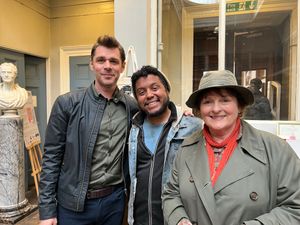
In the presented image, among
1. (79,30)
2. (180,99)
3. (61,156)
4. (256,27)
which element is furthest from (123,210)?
(79,30)

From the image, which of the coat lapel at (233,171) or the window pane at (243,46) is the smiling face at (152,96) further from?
the window pane at (243,46)

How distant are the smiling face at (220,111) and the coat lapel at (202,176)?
10 centimetres

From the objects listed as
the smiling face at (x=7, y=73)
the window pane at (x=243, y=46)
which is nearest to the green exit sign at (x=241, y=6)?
the window pane at (x=243, y=46)

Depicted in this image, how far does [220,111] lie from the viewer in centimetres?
111

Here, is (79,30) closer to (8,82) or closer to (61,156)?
(8,82)

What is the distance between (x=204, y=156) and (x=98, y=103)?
689mm

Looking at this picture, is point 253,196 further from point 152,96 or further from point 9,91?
point 9,91

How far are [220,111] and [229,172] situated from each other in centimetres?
23

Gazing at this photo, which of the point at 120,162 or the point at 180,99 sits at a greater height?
the point at 180,99

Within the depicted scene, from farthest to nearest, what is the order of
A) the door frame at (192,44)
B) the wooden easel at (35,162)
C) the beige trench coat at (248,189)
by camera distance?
the wooden easel at (35,162) < the door frame at (192,44) < the beige trench coat at (248,189)

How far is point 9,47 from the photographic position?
132 inches

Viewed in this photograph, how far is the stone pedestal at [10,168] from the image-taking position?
9.55ft

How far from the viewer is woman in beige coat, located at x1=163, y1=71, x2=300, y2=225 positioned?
3.27 feet

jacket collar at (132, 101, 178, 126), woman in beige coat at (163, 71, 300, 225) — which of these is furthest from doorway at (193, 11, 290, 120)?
woman in beige coat at (163, 71, 300, 225)
